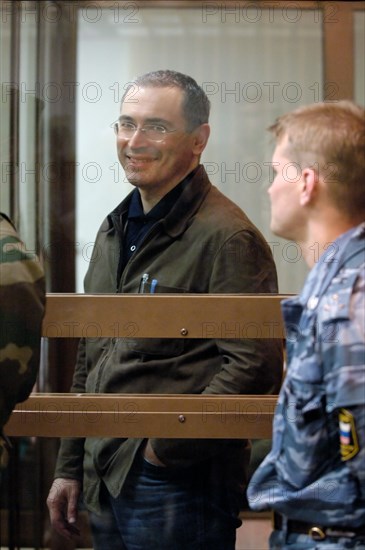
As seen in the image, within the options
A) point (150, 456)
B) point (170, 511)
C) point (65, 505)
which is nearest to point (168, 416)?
point (150, 456)

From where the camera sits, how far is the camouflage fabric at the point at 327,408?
137 centimetres

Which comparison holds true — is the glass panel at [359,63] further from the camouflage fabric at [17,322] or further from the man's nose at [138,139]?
the camouflage fabric at [17,322]

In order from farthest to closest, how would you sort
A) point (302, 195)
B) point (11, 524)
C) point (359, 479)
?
point (11, 524), point (302, 195), point (359, 479)

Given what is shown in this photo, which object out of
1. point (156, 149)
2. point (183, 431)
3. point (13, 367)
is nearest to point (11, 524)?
point (183, 431)

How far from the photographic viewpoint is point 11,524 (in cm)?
231

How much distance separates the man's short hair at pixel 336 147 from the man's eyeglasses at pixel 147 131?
0.41m

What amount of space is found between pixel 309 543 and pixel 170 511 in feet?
1.88

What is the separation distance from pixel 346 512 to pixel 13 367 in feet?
1.96

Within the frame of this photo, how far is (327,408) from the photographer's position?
1.39 metres

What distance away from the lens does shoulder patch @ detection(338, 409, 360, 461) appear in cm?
136

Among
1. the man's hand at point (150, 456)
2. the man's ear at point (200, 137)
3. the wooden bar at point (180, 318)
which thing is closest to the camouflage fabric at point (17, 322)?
the wooden bar at point (180, 318)

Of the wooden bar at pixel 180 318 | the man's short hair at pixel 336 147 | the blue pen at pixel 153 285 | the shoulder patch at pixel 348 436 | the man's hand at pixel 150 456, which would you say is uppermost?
the man's short hair at pixel 336 147

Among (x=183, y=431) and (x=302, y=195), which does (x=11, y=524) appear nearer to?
(x=183, y=431)

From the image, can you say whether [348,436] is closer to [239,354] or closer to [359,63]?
[239,354]
